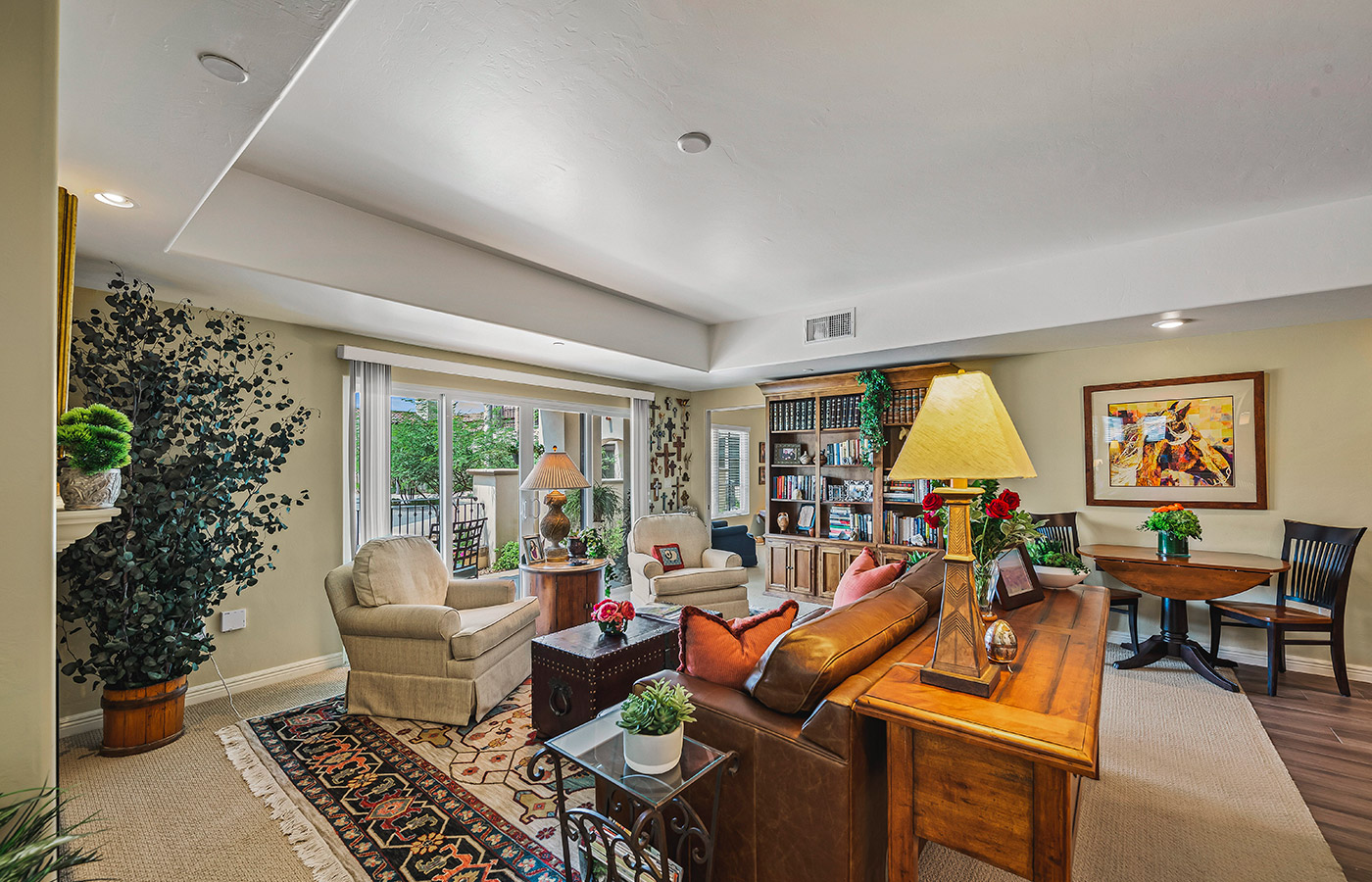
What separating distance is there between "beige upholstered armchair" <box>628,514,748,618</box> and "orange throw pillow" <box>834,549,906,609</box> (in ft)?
4.61

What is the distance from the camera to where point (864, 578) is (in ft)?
9.10

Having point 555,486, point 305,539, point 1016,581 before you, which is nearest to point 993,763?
point 1016,581

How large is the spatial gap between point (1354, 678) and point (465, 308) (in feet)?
19.2

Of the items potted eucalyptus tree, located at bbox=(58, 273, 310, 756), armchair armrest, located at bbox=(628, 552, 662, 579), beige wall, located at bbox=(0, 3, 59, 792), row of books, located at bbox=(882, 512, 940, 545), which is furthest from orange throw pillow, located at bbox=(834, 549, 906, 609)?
potted eucalyptus tree, located at bbox=(58, 273, 310, 756)

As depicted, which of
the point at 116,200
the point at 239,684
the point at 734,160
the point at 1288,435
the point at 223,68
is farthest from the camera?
the point at 1288,435

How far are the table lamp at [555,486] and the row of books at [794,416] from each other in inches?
94.0

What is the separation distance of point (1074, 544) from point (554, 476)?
3850 millimetres

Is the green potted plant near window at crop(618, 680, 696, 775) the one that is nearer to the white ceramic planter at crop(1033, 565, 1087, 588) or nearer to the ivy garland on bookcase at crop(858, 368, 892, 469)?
the white ceramic planter at crop(1033, 565, 1087, 588)

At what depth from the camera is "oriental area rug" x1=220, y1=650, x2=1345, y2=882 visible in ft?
6.39

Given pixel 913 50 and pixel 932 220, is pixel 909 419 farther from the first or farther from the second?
pixel 913 50

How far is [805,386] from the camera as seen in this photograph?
565 cm

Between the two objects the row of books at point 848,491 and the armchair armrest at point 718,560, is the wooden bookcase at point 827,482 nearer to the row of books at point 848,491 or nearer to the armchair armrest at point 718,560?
the row of books at point 848,491

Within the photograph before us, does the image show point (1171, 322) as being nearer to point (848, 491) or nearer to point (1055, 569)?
point (1055, 569)

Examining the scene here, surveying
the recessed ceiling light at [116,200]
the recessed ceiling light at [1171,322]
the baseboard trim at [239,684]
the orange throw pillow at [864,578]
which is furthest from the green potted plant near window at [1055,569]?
the baseboard trim at [239,684]
